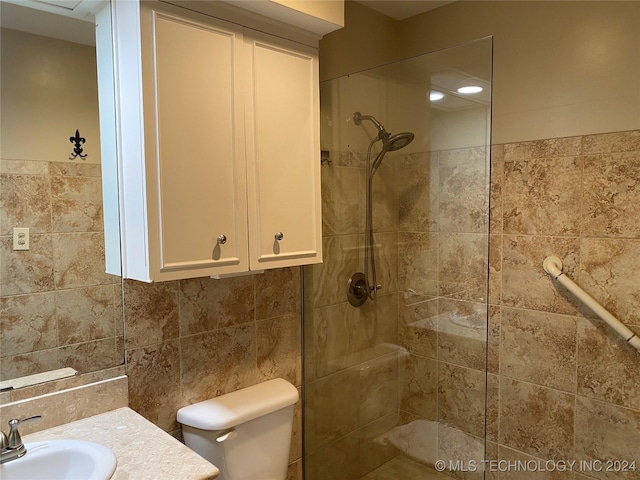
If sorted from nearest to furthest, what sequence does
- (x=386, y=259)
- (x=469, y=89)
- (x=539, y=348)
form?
(x=469, y=89)
(x=386, y=259)
(x=539, y=348)

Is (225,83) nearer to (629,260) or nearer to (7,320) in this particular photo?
(7,320)

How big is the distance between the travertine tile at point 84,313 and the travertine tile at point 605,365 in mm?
1753

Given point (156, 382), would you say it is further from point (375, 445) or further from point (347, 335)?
point (375, 445)

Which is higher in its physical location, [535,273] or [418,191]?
[418,191]

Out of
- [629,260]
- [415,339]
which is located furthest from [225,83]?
[629,260]

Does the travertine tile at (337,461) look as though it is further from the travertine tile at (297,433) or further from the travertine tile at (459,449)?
the travertine tile at (459,449)

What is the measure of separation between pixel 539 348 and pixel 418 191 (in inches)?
34.7

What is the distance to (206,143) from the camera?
1.33 metres

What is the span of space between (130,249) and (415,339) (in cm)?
110

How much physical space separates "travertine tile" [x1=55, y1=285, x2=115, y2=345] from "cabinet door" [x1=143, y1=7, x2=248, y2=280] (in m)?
0.27

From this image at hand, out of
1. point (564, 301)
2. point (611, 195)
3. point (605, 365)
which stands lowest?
point (605, 365)

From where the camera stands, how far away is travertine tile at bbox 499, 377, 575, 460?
187cm

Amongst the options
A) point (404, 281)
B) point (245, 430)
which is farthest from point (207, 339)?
point (404, 281)

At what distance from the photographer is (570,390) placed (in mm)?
1853
